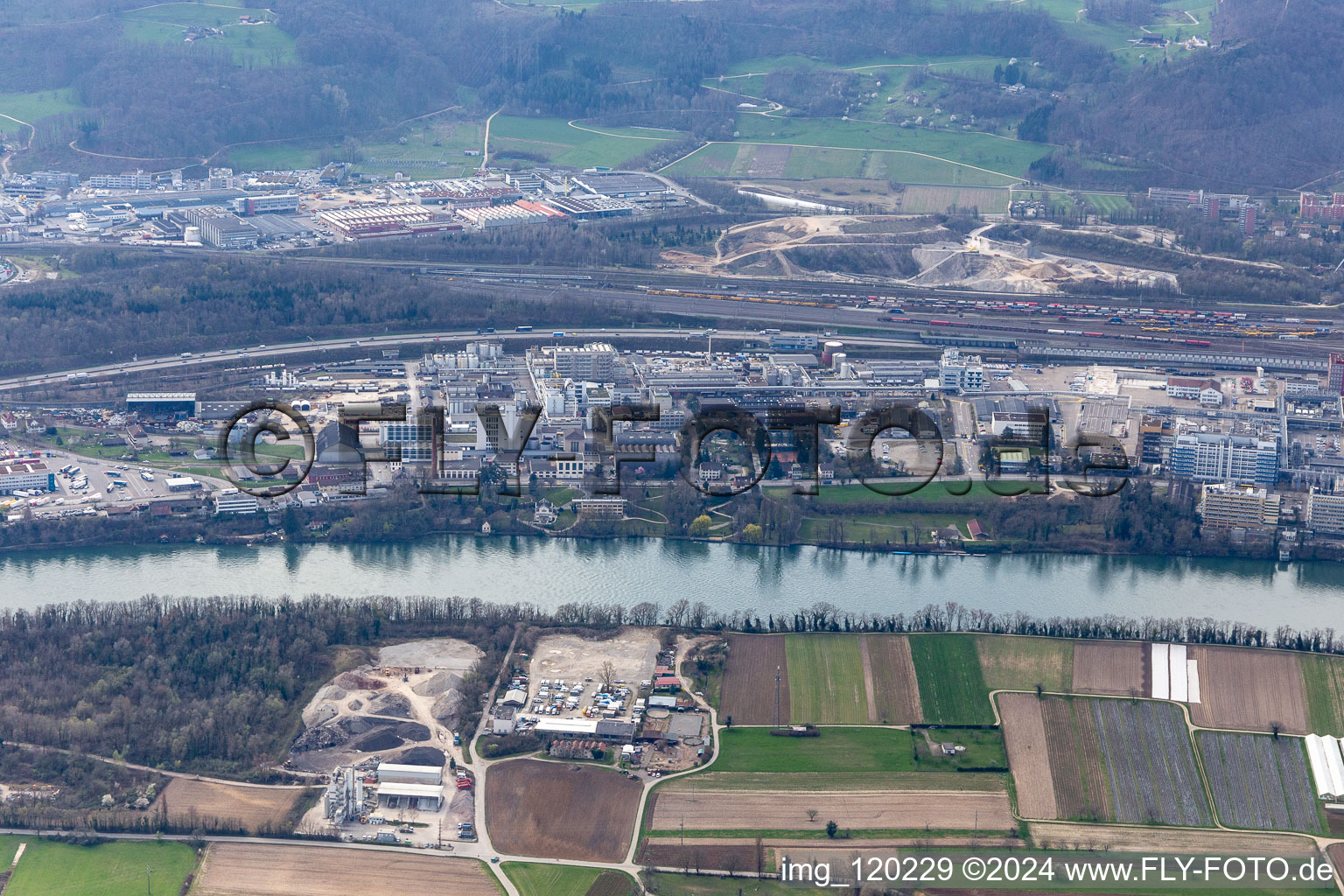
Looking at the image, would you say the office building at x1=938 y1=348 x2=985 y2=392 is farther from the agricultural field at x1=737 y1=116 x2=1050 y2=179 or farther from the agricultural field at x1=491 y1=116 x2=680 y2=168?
the agricultural field at x1=491 y1=116 x2=680 y2=168

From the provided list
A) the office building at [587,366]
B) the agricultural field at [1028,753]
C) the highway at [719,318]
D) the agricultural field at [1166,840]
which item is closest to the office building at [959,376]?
the highway at [719,318]

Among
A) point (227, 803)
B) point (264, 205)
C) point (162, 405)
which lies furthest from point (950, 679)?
point (264, 205)

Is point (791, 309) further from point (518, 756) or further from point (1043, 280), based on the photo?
point (518, 756)

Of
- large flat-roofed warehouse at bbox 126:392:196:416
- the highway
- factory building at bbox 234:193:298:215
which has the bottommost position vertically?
large flat-roofed warehouse at bbox 126:392:196:416

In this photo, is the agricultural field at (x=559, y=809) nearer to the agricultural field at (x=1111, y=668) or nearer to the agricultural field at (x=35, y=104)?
the agricultural field at (x=1111, y=668)

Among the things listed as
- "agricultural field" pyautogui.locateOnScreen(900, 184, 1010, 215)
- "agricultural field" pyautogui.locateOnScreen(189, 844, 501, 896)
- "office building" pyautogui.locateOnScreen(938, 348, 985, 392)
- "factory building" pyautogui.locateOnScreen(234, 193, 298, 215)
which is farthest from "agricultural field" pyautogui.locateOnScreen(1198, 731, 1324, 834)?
"factory building" pyautogui.locateOnScreen(234, 193, 298, 215)
